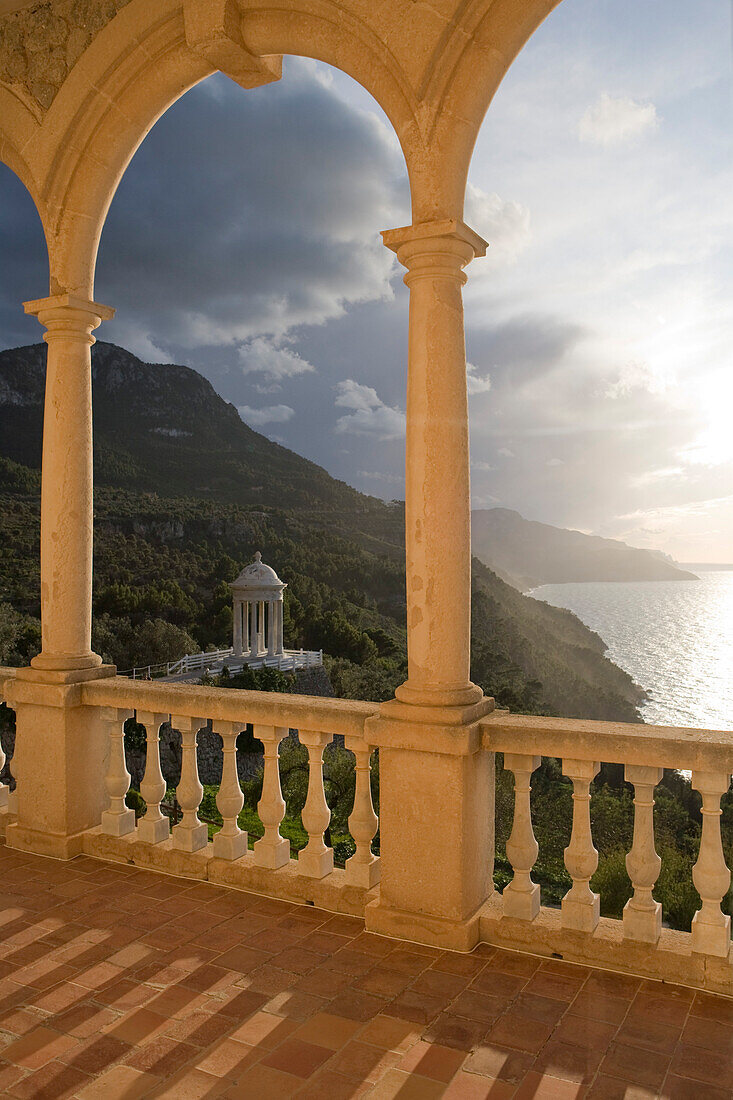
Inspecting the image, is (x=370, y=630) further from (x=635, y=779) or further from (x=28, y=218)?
(x=635, y=779)

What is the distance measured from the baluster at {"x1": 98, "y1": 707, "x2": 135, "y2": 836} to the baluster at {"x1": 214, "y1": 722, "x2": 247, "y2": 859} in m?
0.82

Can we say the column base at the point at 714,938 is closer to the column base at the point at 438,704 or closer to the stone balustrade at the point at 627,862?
the stone balustrade at the point at 627,862

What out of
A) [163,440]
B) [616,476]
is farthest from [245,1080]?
[616,476]

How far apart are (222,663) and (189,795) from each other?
144ft

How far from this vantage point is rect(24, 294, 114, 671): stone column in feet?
17.0

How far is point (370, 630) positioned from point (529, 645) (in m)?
11.4

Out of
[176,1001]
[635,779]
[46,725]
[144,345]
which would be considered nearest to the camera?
[176,1001]

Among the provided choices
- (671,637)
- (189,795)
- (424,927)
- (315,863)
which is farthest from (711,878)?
(671,637)

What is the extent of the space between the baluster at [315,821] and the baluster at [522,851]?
103 centimetres

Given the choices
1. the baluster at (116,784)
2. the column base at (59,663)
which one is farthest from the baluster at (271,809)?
the column base at (59,663)

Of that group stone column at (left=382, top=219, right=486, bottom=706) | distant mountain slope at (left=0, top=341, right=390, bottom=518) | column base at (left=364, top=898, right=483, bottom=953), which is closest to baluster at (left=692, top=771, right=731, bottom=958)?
column base at (left=364, top=898, right=483, bottom=953)

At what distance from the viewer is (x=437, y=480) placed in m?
3.88

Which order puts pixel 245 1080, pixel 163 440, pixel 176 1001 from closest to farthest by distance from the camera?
pixel 245 1080
pixel 176 1001
pixel 163 440

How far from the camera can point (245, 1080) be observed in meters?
2.72
